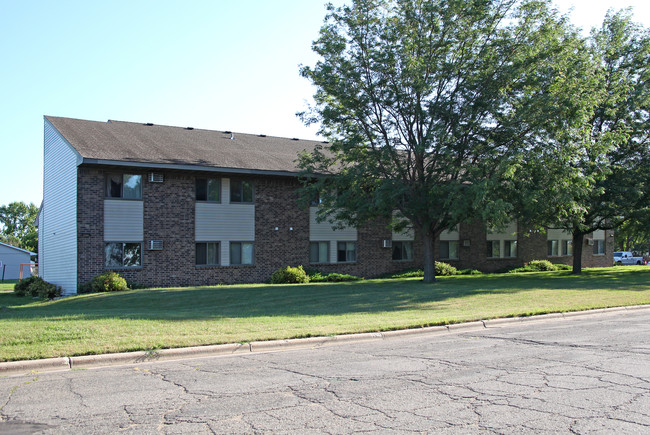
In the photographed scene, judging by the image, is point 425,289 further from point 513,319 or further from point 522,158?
point 513,319

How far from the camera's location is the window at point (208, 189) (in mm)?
25172

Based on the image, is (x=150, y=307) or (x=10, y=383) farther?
(x=150, y=307)

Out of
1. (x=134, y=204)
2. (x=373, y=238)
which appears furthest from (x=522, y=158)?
(x=134, y=204)

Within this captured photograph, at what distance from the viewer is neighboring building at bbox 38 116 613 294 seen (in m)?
23.0

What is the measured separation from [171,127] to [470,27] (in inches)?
643

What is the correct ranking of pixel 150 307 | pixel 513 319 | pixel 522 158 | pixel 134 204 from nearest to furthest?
pixel 513 319, pixel 150 307, pixel 522 158, pixel 134 204

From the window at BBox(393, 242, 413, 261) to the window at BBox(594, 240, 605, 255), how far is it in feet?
64.5

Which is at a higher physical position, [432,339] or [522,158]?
[522,158]

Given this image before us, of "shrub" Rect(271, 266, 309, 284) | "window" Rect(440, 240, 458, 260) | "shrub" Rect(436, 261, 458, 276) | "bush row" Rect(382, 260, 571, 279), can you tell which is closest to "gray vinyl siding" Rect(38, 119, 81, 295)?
"shrub" Rect(271, 266, 309, 284)

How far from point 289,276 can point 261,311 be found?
34.3 ft

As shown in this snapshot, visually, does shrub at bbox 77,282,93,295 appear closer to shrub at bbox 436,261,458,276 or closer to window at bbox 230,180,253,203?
window at bbox 230,180,253,203

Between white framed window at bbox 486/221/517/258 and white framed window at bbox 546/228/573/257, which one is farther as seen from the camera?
white framed window at bbox 546/228/573/257

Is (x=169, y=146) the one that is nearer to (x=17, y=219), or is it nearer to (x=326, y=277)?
(x=326, y=277)

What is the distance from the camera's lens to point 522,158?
2073 cm
